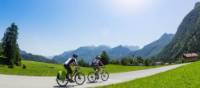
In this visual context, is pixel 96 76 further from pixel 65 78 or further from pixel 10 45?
pixel 10 45

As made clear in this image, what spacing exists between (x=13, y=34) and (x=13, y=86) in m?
84.2

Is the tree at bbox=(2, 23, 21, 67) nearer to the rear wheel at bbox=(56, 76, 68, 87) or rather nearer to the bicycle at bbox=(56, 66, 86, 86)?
the bicycle at bbox=(56, 66, 86, 86)

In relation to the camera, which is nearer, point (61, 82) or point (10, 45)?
point (61, 82)

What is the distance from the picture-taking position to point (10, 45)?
104 metres

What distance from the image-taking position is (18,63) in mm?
115250

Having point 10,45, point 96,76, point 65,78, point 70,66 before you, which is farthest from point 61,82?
point 10,45

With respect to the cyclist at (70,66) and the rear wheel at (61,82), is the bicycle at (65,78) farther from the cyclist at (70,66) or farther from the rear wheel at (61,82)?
the cyclist at (70,66)

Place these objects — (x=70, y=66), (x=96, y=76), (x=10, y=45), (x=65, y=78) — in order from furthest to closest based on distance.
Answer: (x=10, y=45) → (x=96, y=76) → (x=70, y=66) → (x=65, y=78)

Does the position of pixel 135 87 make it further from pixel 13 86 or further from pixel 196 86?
pixel 13 86

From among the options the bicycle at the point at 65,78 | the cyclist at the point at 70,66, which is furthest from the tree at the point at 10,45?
the cyclist at the point at 70,66

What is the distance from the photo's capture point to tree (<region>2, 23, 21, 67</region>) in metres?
104

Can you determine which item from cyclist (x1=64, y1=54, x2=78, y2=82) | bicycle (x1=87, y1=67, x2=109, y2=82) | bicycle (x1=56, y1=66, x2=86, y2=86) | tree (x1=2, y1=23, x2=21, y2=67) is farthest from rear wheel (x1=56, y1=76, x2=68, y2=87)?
tree (x1=2, y1=23, x2=21, y2=67)

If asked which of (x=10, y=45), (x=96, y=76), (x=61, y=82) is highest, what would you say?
(x=10, y=45)

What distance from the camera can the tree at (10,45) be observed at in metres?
104
